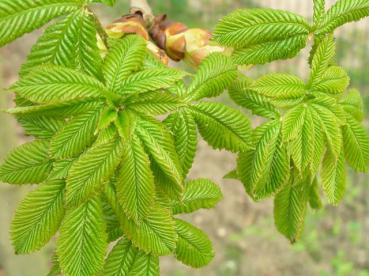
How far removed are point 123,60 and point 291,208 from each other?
430 millimetres

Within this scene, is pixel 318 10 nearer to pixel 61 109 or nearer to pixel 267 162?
pixel 267 162

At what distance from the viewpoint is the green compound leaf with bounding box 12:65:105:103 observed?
0.80 meters

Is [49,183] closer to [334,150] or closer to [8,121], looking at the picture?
[334,150]

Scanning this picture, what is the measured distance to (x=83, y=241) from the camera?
840 mm

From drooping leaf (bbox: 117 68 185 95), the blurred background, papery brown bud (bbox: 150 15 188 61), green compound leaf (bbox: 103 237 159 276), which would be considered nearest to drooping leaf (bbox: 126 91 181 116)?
drooping leaf (bbox: 117 68 185 95)

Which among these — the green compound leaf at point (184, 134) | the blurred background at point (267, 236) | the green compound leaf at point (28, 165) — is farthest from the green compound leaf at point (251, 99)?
the blurred background at point (267, 236)

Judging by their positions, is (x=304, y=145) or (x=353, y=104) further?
(x=353, y=104)

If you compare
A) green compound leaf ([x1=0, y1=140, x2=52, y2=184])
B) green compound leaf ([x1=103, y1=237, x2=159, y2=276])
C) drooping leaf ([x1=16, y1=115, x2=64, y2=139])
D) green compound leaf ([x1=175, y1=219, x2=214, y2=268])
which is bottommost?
green compound leaf ([x1=175, y1=219, x2=214, y2=268])

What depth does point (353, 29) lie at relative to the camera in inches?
215

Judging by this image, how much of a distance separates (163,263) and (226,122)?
3.28m

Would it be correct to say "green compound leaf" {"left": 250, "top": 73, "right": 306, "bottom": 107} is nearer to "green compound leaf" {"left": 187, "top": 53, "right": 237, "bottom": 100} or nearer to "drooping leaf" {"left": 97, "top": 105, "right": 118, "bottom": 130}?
"green compound leaf" {"left": 187, "top": 53, "right": 237, "bottom": 100}

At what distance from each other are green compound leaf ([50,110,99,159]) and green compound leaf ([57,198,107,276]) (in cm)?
8

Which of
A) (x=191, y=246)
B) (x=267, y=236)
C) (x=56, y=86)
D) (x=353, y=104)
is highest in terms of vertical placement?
(x=56, y=86)

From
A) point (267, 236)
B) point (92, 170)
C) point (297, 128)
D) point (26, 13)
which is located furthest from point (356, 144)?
point (267, 236)
